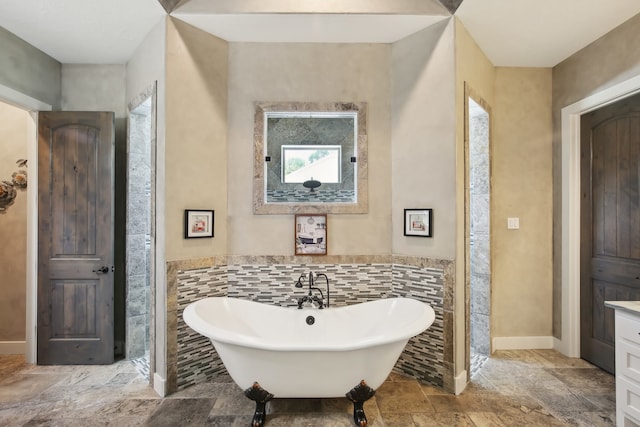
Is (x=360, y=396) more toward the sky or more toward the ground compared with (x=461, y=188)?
more toward the ground

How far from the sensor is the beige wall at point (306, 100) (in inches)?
103

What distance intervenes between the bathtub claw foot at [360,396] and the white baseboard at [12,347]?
3036 millimetres

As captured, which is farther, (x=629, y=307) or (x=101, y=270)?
(x=101, y=270)

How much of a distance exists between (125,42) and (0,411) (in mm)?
2752

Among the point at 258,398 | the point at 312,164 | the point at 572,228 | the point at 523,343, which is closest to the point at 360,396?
the point at 258,398

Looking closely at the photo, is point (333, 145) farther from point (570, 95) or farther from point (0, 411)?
point (0, 411)

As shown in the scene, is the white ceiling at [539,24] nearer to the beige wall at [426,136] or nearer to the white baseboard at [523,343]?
the beige wall at [426,136]

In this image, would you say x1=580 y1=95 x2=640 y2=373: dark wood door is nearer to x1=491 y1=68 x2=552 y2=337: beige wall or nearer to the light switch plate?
x1=491 y1=68 x2=552 y2=337: beige wall

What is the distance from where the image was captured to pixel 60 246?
2.69 metres

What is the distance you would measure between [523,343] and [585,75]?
242 cm

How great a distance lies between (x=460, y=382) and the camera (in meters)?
2.29

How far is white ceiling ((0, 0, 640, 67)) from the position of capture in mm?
2197

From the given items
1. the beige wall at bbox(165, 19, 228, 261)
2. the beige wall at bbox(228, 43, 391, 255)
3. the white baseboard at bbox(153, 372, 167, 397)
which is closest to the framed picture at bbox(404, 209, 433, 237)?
the beige wall at bbox(228, 43, 391, 255)

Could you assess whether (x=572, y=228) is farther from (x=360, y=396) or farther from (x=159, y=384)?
(x=159, y=384)
